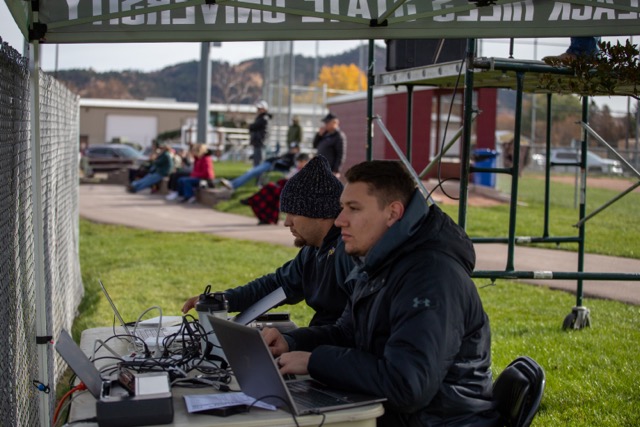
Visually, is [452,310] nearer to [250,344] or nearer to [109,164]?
[250,344]

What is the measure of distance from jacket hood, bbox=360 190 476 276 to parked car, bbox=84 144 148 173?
109 feet

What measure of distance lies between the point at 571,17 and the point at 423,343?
262cm

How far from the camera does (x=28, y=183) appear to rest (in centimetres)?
575

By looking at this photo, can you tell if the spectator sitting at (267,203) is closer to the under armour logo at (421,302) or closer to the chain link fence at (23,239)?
the chain link fence at (23,239)

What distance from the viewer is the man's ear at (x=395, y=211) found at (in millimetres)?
3598

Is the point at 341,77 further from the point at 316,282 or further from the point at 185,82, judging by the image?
the point at 316,282

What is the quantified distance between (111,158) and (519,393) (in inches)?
1415

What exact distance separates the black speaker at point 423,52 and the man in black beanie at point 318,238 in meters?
2.96

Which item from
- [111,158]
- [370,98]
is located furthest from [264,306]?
[111,158]

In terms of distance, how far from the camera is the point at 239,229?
17078 mm

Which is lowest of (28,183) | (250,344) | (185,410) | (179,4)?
(185,410)

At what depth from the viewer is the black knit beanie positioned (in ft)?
15.3

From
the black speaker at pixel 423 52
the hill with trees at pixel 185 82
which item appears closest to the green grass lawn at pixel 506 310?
the black speaker at pixel 423 52

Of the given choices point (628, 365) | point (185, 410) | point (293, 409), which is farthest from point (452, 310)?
point (628, 365)
